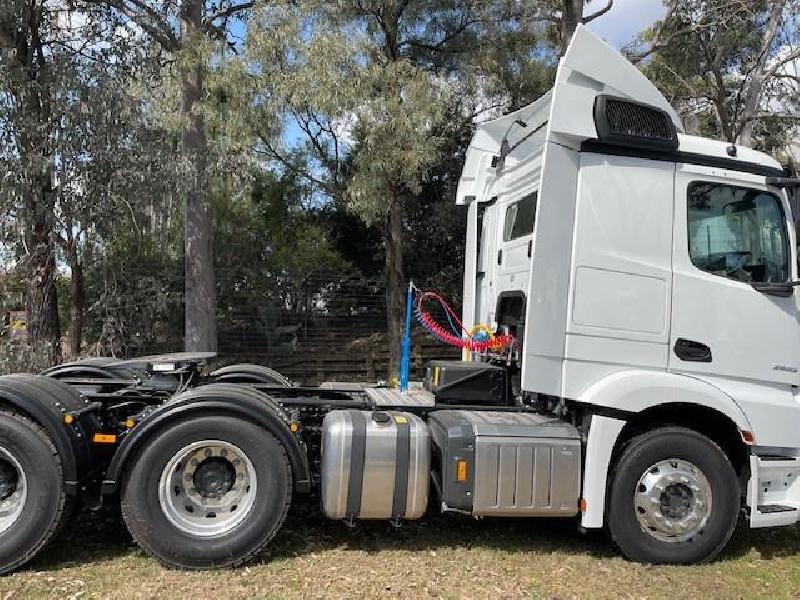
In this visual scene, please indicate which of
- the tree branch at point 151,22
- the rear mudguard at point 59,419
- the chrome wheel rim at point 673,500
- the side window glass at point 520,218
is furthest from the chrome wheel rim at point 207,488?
the tree branch at point 151,22

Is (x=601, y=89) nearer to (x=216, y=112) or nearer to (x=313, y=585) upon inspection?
(x=313, y=585)

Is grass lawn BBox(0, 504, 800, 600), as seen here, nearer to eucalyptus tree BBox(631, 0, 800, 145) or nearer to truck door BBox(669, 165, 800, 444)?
truck door BBox(669, 165, 800, 444)

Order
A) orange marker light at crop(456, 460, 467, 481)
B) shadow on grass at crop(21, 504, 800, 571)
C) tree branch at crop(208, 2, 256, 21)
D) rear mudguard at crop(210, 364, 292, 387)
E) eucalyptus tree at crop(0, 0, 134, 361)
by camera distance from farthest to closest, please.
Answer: tree branch at crop(208, 2, 256, 21) → eucalyptus tree at crop(0, 0, 134, 361) → rear mudguard at crop(210, 364, 292, 387) → shadow on grass at crop(21, 504, 800, 571) → orange marker light at crop(456, 460, 467, 481)

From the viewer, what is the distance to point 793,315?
17.3ft

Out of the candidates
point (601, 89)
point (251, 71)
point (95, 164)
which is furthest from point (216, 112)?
point (601, 89)

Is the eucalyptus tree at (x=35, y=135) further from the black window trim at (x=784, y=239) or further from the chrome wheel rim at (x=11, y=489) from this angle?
the black window trim at (x=784, y=239)

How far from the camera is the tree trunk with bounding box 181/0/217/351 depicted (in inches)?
442

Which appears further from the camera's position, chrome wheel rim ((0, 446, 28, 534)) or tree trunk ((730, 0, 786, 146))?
tree trunk ((730, 0, 786, 146))

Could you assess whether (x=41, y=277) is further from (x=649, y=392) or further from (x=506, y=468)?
(x=649, y=392)

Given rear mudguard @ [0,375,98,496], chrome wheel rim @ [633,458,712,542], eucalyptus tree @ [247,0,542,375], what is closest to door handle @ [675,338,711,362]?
chrome wheel rim @ [633,458,712,542]

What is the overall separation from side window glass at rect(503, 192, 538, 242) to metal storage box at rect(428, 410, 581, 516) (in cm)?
171

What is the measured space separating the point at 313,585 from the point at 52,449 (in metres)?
1.88

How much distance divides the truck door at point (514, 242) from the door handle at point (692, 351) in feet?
3.92

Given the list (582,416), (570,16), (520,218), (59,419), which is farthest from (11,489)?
(570,16)
